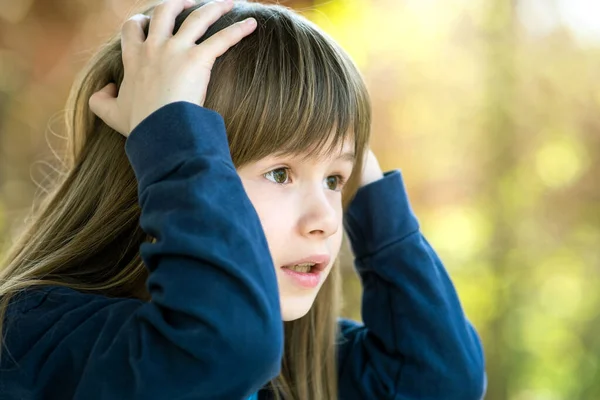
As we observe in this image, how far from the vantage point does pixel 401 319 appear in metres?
1.15

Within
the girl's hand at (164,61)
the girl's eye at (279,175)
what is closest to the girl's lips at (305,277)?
the girl's eye at (279,175)

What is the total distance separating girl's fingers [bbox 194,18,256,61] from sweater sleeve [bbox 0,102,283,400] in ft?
0.29

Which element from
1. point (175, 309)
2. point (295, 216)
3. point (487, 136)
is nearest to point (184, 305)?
point (175, 309)

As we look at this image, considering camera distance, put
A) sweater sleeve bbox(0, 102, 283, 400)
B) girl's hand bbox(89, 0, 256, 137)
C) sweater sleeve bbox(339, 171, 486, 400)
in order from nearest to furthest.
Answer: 1. sweater sleeve bbox(0, 102, 283, 400)
2. girl's hand bbox(89, 0, 256, 137)
3. sweater sleeve bbox(339, 171, 486, 400)

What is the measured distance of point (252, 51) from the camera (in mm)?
955

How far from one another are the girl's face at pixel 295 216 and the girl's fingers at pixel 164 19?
0.19 meters

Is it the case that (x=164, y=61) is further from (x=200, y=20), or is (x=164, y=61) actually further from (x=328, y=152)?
(x=328, y=152)

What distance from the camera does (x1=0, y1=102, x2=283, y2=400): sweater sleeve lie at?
0.75 m

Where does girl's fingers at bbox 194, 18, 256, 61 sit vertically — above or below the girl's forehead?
above

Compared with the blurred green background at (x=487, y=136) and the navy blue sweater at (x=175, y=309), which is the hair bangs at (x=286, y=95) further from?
the blurred green background at (x=487, y=136)

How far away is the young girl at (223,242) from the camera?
30.3 inches

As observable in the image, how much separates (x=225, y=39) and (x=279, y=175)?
176 mm

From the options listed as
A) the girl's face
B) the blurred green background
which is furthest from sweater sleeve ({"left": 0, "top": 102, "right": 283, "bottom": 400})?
the blurred green background

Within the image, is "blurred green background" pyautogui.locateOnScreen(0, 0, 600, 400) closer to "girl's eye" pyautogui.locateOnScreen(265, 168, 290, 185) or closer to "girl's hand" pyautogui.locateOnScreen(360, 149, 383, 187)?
"girl's hand" pyautogui.locateOnScreen(360, 149, 383, 187)
